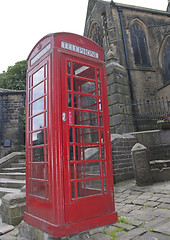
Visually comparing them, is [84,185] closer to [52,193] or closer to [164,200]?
[52,193]

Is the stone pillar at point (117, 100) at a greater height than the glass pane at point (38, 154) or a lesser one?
greater

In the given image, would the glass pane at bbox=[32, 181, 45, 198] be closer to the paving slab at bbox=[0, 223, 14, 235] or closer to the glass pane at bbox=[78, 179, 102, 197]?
the glass pane at bbox=[78, 179, 102, 197]

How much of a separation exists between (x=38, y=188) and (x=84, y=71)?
1864mm

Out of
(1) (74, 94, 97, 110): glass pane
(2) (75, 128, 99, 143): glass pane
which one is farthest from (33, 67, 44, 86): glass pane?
(2) (75, 128, 99, 143): glass pane

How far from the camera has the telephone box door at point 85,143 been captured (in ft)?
7.54

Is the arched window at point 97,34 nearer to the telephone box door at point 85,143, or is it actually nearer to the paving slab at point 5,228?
the telephone box door at point 85,143

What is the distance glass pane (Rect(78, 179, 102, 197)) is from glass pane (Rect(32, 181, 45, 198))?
0.52 metres

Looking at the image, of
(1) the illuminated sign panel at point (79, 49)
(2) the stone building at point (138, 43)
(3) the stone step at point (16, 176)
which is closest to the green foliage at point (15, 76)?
(2) the stone building at point (138, 43)

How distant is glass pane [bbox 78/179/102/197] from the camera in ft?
8.55

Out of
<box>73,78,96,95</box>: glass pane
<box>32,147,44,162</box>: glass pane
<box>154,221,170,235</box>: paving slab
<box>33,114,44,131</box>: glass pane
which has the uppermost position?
<box>73,78,96,95</box>: glass pane

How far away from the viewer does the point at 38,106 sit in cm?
269

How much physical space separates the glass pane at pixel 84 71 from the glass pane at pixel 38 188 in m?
1.68

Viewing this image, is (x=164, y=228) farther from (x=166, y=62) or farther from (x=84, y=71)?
(x=166, y=62)

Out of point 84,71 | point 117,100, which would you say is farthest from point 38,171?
point 117,100
